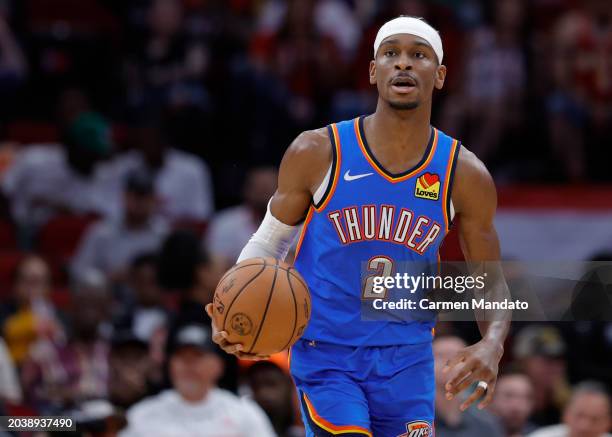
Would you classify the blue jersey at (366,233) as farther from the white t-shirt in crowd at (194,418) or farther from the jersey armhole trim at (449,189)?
the white t-shirt in crowd at (194,418)

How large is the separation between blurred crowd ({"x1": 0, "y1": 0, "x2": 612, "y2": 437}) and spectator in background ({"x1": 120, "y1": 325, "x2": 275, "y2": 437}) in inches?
1.9

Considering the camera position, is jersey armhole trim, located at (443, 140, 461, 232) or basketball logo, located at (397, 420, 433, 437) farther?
jersey armhole trim, located at (443, 140, 461, 232)

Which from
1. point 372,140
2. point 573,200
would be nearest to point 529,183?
point 573,200

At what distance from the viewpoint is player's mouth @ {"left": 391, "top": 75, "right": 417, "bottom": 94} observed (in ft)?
20.5

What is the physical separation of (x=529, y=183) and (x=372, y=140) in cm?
697

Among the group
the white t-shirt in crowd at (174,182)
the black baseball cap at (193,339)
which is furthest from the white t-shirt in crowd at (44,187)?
the black baseball cap at (193,339)

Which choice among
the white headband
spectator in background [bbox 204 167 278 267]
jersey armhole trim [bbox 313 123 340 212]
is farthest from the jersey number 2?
spectator in background [bbox 204 167 278 267]

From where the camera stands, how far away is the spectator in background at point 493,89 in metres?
12.9

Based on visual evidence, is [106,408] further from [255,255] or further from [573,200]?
[573,200]

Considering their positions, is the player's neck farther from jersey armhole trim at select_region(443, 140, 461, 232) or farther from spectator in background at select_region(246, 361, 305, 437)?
spectator in background at select_region(246, 361, 305, 437)

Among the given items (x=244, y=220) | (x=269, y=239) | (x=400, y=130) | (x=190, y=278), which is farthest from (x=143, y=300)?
(x=400, y=130)

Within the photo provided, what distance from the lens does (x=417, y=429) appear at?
622 centimetres

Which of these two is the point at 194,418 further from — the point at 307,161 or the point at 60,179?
the point at 60,179

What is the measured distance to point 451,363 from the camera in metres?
5.96
